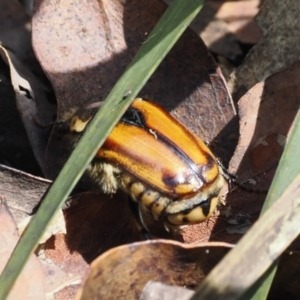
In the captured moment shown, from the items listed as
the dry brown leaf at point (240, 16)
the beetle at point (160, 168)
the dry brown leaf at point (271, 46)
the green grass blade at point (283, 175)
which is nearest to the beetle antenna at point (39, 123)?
the beetle at point (160, 168)

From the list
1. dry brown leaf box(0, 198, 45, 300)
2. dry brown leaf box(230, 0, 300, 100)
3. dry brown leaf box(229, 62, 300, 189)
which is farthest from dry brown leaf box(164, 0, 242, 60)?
dry brown leaf box(0, 198, 45, 300)

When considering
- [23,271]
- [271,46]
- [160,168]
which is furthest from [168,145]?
[271,46]

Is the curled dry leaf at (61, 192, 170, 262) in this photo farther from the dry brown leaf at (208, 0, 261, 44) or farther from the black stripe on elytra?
the dry brown leaf at (208, 0, 261, 44)

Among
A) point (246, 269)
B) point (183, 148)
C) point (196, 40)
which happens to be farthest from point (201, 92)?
point (246, 269)

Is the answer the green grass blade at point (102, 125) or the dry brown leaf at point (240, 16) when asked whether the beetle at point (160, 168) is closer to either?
the green grass blade at point (102, 125)

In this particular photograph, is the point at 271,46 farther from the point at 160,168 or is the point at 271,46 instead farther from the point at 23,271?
the point at 23,271

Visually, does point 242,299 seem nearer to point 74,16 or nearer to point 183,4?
point 183,4
